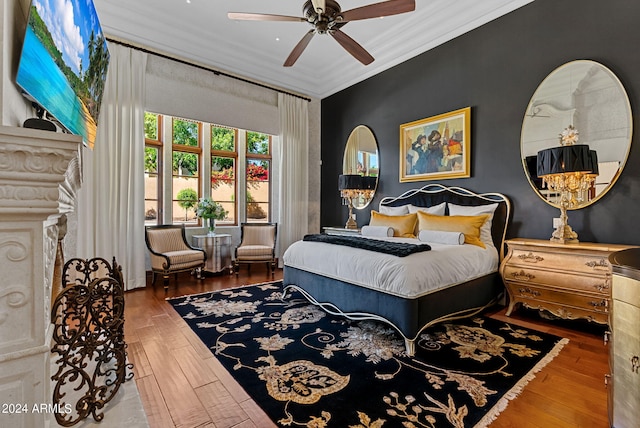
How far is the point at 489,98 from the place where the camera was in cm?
383

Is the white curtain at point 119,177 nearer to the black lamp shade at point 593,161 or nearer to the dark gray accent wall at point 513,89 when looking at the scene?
the dark gray accent wall at point 513,89

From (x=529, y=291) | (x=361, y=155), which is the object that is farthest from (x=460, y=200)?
(x=361, y=155)

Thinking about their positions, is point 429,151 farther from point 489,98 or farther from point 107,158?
point 107,158

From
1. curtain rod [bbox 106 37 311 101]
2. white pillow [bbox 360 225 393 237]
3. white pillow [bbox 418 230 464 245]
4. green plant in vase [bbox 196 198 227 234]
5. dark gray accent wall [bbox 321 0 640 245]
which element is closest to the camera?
dark gray accent wall [bbox 321 0 640 245]

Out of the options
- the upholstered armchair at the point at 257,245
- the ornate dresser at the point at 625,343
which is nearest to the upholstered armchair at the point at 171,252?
the upholstered armchair at the point at 257,245

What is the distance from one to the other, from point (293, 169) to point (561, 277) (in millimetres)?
4521

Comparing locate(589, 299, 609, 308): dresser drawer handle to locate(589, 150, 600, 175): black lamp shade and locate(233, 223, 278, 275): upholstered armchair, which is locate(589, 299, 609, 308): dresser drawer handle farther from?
locate(233, 223, 278, 275): upholstered armchair

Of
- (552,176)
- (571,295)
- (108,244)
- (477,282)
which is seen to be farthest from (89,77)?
(571,295)

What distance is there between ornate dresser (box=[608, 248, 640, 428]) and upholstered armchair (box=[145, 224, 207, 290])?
14.6 ft

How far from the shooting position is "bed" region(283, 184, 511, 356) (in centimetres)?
239

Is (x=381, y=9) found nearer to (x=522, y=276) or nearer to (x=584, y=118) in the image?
(x=584, y=118)

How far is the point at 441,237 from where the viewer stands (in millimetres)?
3406

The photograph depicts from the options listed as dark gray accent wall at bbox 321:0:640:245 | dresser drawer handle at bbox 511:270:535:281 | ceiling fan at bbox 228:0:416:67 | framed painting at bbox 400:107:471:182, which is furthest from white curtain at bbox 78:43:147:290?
dresser drawer handle at bbox 511:270:535:281

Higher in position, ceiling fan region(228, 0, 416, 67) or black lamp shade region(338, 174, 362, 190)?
ceiling fan region(228, 0, 416, 67)
